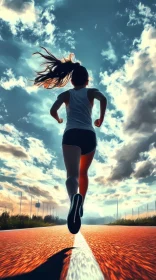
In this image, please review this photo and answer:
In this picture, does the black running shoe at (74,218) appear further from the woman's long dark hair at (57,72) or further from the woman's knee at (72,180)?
the woman's long dark hair at (57,72)

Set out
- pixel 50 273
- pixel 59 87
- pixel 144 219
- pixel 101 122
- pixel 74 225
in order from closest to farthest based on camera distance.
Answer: pixel 50 273 → pixel 74 225 → pixel 101 122 → pixel 59 87 → pixel 144 219

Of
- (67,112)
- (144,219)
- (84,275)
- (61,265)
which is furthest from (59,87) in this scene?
(144,219)

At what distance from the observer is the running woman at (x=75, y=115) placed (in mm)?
4361

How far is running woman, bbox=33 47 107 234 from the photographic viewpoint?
4.36 meters

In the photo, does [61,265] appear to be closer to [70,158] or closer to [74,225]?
[74,225]

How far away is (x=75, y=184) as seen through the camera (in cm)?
418

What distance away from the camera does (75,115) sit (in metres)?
4.66

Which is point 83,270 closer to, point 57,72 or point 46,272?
point 46,272

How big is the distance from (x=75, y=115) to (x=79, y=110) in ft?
0.35

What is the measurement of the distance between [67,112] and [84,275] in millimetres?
3192

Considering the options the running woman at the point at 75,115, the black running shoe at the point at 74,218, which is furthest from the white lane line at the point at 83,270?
the running woman at the point at 75,115

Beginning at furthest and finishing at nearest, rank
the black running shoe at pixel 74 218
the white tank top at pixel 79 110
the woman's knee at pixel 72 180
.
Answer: the white tank top at pixel 79 110, the woman's knee at pixel 72 180, the black running shoe at pixel 74 218

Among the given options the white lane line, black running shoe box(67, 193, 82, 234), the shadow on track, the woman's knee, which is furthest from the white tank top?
the shadow on track

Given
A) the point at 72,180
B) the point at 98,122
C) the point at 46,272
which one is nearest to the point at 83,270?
the point at 46,272
